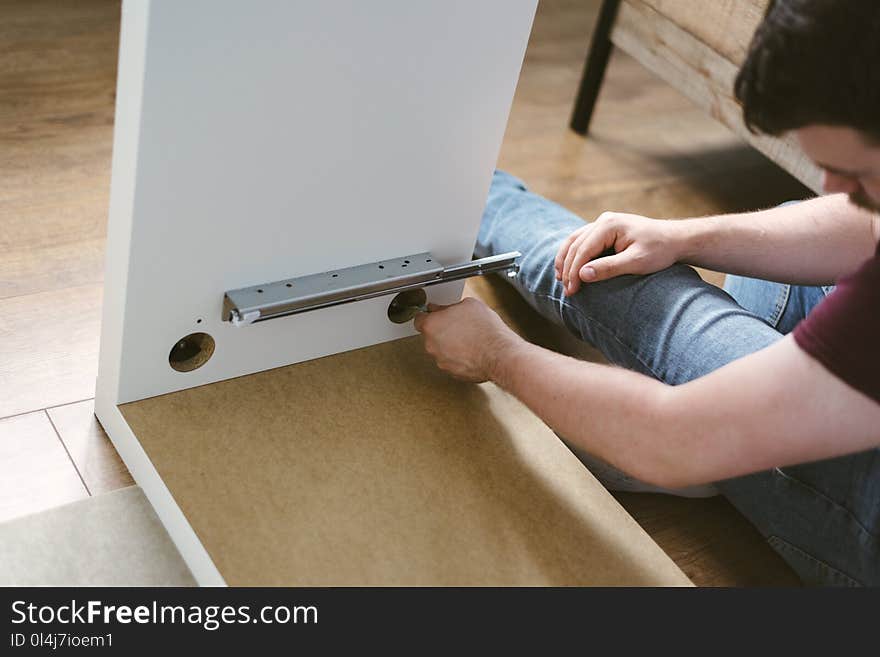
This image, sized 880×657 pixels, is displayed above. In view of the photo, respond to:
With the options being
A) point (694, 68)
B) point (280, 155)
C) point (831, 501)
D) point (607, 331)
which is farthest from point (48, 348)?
point (694, 68)

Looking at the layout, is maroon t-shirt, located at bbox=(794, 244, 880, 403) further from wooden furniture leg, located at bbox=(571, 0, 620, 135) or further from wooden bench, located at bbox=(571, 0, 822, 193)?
wooden furniture leg, located at bbox=(571, 0, 620, 135)

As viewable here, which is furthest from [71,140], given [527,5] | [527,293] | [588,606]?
[588,606]

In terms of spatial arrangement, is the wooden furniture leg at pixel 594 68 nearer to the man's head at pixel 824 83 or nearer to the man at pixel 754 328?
the man at pixel 754 328

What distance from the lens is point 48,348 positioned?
1.21m

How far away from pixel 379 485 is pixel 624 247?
1.31 feet

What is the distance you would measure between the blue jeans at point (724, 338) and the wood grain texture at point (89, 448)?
1.78 feet

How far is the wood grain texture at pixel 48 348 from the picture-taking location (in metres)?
1.14

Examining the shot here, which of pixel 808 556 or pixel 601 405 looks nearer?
pixel 601 405

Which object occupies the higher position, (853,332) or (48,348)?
(853,332)

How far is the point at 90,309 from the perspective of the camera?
4.17 feet

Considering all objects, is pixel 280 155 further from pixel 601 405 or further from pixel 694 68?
pixel 694 68

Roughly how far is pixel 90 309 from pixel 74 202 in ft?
0.80

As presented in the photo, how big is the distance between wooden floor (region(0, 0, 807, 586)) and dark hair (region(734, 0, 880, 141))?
0.57m

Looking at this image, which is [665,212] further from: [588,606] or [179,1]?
[179,1]
